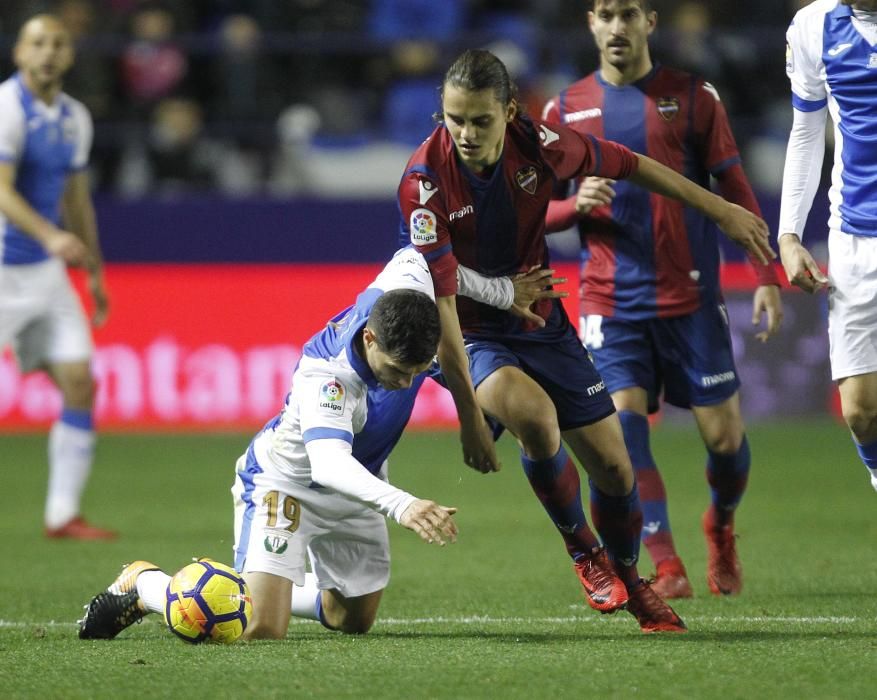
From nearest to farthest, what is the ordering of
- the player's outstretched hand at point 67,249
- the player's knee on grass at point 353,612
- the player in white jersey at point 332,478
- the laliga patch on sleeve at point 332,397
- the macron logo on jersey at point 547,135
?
the player in white jersey at point 332,478
the laliga patch on sleeve at point 332,397
the macron logo on jersey at point 547,135
the player's knee on grass at point 353,612
the player's outstretched hand at point 67,249

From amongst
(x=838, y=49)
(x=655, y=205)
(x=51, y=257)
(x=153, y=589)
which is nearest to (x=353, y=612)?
(x=153, y=589)

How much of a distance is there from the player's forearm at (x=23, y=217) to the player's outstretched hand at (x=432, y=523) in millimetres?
4071

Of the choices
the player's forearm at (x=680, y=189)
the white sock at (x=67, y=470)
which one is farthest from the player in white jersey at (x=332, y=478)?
the white sock at (x=67, y=470)

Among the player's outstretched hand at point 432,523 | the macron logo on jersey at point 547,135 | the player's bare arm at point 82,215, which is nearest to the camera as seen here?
the player's outstretched hand at point 432,523

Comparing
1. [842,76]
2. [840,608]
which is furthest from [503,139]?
[840,608]

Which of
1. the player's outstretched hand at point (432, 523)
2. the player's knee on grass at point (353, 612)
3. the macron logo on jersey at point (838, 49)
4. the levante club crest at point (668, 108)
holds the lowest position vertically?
the player's knee on grass at point (353, 612)

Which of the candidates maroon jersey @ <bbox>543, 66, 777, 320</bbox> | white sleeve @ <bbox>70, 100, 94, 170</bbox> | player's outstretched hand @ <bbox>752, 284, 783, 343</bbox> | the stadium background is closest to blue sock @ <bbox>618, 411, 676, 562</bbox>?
maroon jersey @ <bbox>543, 66, 777, 320</bbox>

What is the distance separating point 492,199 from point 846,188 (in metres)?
1.23

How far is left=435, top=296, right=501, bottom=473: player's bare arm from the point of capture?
4926mm

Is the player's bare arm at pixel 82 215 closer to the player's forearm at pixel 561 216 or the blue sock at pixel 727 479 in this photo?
the player's forearm at pixel 561 216

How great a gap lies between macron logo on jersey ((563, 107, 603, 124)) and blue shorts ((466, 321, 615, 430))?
127 centimetres

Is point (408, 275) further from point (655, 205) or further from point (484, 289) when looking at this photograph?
point (655, 205)

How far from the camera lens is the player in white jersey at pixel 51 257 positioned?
26.8ft

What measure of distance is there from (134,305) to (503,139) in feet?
25.6
